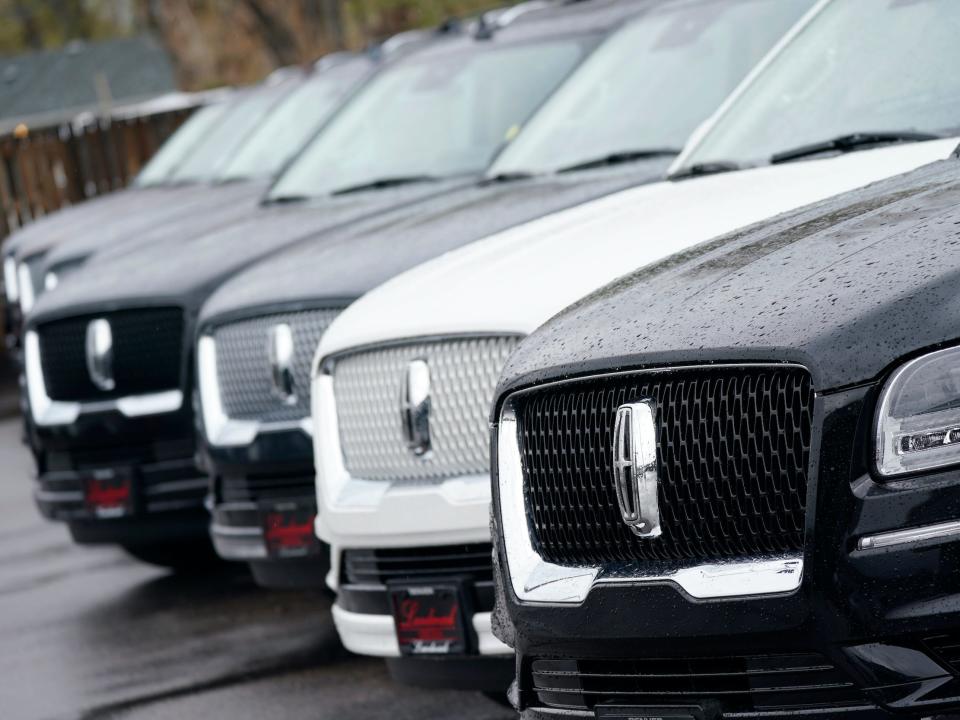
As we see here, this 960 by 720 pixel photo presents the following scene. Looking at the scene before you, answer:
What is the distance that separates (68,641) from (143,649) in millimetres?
455

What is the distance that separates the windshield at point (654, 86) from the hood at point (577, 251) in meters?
1.29

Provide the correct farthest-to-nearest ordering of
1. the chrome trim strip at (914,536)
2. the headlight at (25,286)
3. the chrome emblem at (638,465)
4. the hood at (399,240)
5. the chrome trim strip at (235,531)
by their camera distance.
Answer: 1. the headlight at (25,286)
2. the chrome trim strip at (235,531)
3. the hood at (399,240)
4. the chrome emblem at (638,465)
5. the chrome trim strip at (914,536)

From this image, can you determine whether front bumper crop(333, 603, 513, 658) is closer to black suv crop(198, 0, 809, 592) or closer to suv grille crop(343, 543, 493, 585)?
suv grille crop(343, 543, 493, 585)

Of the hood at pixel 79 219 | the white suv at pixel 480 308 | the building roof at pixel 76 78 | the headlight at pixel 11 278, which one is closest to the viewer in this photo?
the white suv at pixel 480 308

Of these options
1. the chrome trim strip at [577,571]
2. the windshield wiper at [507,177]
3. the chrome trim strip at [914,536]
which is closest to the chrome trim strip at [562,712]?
the chrome trim strip at [577,571]

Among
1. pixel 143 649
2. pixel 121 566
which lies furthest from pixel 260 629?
pixel 121 566

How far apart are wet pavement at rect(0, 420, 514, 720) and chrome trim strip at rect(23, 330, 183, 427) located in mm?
830

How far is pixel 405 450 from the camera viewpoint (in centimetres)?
459

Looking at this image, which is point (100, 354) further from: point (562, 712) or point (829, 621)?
point (829, 621)

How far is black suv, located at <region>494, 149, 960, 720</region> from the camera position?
2.67 m

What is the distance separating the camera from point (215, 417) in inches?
238

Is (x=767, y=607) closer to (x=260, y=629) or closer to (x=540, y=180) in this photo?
(x=540, y=180)

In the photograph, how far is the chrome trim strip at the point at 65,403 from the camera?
7.11 metres

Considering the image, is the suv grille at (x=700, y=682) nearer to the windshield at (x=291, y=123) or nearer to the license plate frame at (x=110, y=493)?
the license plate frame at (x=110, y=493)
